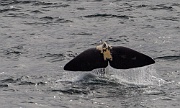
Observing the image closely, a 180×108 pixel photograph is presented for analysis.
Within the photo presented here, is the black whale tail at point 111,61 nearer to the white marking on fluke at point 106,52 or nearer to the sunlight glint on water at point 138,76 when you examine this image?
the white marking on fluke at point 106,52

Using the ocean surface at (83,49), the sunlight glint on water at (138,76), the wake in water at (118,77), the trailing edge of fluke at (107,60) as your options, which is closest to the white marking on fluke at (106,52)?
the trailing edge of fluke at (107,60)

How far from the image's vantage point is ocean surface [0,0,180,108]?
55.6 ft

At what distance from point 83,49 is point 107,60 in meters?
5.74

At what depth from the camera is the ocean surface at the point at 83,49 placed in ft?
55.6

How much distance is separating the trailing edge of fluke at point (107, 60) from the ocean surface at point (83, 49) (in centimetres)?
75

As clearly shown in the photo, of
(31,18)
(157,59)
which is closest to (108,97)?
(157,59)

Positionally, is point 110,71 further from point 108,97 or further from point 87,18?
point 87,18

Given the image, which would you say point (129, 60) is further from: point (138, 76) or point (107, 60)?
point (138, 76)

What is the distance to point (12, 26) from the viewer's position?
86.6ft

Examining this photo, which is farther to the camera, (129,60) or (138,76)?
(138,76)

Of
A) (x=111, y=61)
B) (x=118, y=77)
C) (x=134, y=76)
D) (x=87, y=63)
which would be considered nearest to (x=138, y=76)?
(x=134, y=76)

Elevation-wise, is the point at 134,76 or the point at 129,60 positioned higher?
the point at 129,60

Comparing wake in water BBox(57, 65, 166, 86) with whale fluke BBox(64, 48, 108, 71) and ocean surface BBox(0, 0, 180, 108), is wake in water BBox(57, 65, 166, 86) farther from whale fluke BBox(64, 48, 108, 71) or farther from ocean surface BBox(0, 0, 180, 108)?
whale fluke BBox(64, 48, 108, 71)

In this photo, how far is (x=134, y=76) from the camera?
720 inches
